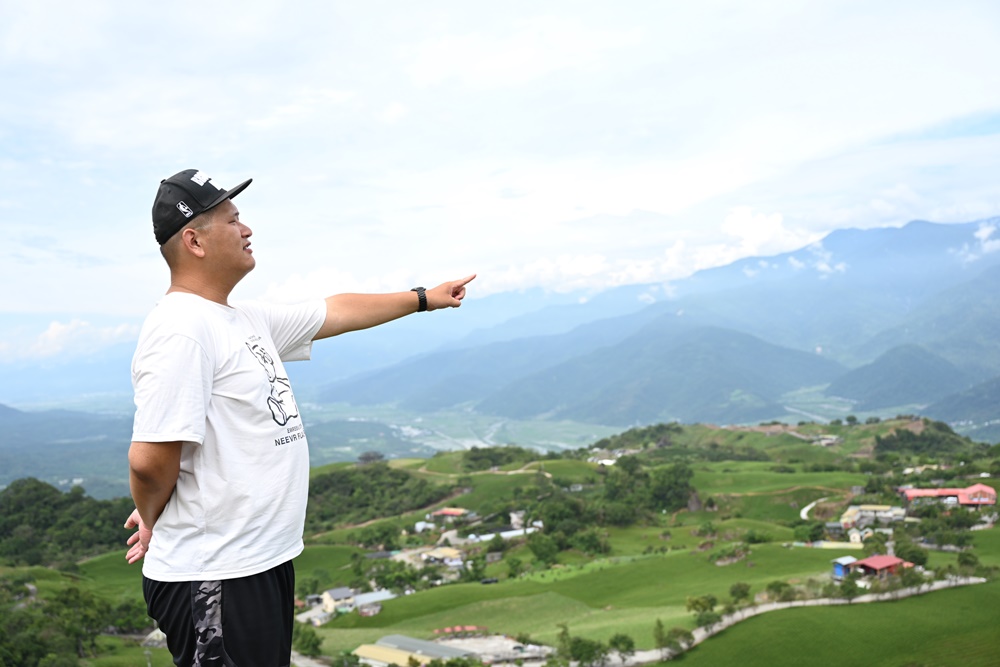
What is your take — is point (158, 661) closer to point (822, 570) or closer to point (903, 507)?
point (822, 570)

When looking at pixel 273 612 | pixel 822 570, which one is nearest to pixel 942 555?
pixel 822 570

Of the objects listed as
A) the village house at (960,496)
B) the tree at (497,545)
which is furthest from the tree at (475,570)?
the village house at (960,496)

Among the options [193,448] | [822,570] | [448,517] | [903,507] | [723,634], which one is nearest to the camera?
[193,448]

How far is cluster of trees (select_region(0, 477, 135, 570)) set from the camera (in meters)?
48.0

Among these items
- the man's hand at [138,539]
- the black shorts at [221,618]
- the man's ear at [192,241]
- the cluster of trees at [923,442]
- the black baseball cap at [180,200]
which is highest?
the black baseball cap at [180,200]

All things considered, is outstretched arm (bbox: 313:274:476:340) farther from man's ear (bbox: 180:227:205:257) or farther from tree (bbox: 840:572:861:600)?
tree (bbox: 840:572:861:600)

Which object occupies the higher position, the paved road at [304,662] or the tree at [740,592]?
the tree at [740,592]

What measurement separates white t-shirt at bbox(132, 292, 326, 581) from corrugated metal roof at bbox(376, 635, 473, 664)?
75.4ft

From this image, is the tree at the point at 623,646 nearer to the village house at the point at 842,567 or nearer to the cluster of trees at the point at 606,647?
the cluster of trees at the point at 606,647

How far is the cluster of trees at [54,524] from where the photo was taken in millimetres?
47969

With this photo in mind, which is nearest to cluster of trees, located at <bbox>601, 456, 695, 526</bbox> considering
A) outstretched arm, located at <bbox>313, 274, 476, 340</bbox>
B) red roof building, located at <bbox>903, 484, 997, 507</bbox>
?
red roof building, located at <bbox>903, 484, 997, 507</bbox>

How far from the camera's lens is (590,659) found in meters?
21.5

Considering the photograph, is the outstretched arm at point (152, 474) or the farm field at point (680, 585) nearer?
the outstretched arm at point (152, 474)

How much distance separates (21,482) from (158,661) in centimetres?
4301
